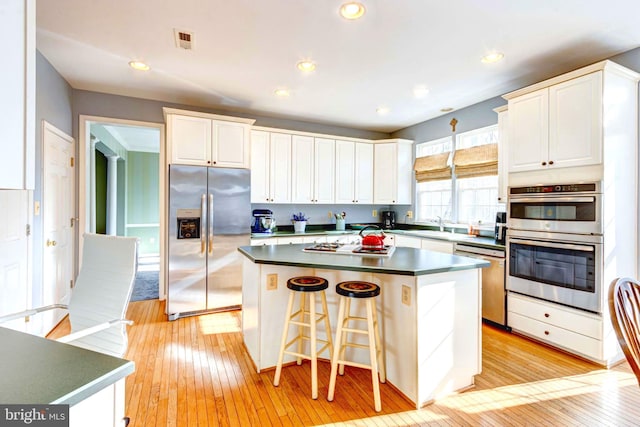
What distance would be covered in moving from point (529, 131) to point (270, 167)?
123 inches

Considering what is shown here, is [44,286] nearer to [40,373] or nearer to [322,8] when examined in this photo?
[40,373]

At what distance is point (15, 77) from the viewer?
830 millimetres

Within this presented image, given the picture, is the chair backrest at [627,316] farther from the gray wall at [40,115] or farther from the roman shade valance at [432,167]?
the gray wall at [40,115]

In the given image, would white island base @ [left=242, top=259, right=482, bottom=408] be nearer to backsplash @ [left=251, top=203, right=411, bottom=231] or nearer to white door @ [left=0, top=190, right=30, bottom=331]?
white door @ [left=0, top=190, right=30, bottom=331]

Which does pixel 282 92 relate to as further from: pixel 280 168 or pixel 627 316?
pixel 627 316

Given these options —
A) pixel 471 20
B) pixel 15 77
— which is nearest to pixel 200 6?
pixel 15 77

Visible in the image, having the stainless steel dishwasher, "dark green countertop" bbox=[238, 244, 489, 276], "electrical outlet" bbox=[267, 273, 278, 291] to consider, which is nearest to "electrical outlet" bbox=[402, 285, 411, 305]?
"dark green countertop" bbox=[238, 244, 489, 276]

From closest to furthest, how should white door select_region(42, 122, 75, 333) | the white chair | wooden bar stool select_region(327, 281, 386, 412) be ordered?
the white chair
wooden bar stool select_region(327, 281, 386, 412)
white door select_region(42, 122, 75, 333)

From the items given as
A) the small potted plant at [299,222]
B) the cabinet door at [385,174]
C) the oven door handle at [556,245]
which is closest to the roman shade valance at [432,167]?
the cabinet door at [385,174]

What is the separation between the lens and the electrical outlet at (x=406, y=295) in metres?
2.09

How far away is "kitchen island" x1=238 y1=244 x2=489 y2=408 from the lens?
205 centimetres

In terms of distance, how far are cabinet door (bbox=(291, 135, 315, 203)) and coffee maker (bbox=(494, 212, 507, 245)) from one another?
2501mm

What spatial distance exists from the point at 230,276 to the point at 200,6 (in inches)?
113

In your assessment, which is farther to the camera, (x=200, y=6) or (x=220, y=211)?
(x=220, y=211)
